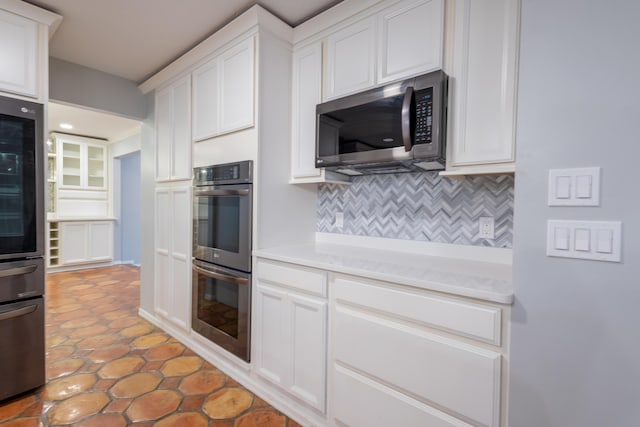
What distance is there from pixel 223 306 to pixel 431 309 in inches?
62.3

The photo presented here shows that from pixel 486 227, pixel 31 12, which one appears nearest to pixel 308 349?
pixel 486 227

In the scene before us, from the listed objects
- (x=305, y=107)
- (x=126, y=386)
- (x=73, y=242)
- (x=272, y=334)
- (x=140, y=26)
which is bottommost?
(x=126, y=386)

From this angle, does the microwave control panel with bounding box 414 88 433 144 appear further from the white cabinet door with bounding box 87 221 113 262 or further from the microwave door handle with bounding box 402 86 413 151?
the white cabinet door with bounding box 87 221 113 262

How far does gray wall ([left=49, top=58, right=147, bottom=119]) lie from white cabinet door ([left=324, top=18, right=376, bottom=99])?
2.29m

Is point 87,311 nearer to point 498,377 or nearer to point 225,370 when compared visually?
point 225,370

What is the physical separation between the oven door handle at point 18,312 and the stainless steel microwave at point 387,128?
2.06 metres

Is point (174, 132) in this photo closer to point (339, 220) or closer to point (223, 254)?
point (223, 254)

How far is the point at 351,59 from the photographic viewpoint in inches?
73.6

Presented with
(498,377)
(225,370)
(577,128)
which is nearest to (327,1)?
(577,128)

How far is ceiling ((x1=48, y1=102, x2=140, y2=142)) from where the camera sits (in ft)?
13.8

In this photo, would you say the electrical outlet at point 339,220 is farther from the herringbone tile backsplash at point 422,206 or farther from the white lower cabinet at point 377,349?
the white lower cabinet at point 377,349

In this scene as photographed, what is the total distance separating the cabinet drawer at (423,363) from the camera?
3.76ft

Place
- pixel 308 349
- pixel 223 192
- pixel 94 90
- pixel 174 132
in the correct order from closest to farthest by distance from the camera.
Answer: pixel 308 349
pixel 223 192
pixel 174 132
pixel 94 90

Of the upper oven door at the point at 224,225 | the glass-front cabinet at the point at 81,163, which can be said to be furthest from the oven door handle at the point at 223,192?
the glass-front cabinet at the point at 81,163
